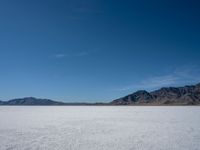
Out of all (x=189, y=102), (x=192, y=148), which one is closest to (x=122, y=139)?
(x=192, y=148)

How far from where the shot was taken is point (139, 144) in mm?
9211

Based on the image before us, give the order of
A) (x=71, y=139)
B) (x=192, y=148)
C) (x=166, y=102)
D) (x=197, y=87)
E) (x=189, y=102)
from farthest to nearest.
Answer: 1. (x=197, y=87)
2. (x=166, y=102)
3. (x=189, y=102)
4. (x=71, y=139)
5. (x=192, y=148)

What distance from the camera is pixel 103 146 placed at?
348 inches

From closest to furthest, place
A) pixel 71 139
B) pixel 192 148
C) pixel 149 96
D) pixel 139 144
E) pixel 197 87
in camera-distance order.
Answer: pixel 192 148 < pixel 139 144 < pixel 71 139 < pixel 197 87 < pixel 149 96

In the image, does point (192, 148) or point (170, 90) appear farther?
point (170, 90)

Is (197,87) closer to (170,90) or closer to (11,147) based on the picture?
(170,90)

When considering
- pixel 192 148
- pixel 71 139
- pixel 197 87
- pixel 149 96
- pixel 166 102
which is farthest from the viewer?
pixel 149 96

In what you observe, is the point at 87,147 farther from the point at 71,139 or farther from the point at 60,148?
the point at 71,139

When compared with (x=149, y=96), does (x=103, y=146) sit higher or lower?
lower

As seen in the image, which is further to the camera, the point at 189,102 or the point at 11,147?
the point at 189,102

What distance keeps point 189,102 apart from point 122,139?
129m

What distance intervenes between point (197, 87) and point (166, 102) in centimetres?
3802

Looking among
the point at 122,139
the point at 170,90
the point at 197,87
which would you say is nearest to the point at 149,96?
the point at 170,90

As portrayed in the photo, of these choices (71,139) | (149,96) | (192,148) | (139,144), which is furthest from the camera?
(149,96)
